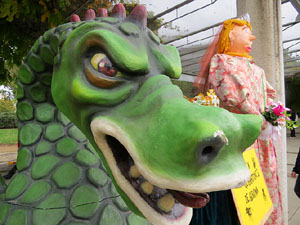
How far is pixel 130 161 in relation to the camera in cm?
55

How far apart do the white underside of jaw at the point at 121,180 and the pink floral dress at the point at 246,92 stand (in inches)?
41.0

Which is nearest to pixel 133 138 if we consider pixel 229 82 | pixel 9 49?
pixel 229 82

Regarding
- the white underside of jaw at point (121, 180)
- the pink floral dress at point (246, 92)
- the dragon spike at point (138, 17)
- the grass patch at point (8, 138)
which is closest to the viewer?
the white underside of jaw at point (121, 180)

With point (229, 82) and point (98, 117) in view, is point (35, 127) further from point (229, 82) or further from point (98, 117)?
point (229, 82)

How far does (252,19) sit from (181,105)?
1.94m

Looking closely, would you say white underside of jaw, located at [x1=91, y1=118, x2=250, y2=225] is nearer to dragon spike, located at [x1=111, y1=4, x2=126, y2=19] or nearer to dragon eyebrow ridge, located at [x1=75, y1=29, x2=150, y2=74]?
dragon eyebrow ridge, located at [x1=75, y1=29, x2=150, y2=74]

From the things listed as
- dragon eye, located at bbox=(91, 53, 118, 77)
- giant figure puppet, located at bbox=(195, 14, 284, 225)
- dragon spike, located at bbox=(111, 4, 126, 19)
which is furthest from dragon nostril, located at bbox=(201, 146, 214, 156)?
giant figure puppet, located at bbox=(195, 14, 284, 225)

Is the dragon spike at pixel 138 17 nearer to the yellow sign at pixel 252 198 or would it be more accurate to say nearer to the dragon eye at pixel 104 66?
the dragon eye at pixel 104 66

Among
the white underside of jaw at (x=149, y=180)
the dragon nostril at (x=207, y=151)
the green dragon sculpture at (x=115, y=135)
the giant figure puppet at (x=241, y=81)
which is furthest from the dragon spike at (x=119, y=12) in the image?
the giant figure puppet at (x=241, y=81)

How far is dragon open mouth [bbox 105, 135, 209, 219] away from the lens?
0.49m

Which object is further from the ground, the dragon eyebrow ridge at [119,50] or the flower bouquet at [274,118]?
the dragon eyebrow ridge at [119,50]

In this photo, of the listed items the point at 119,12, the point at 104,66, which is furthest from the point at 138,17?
the point at 104,66

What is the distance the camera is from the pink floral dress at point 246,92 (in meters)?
1.44

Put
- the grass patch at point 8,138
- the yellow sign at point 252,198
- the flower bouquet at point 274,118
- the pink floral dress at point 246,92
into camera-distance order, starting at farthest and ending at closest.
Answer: the grass patch at point 8,138 → the flower bouquet at point 274,118 → the pink floral dress at point 246,92 → the yellow sign at point 252,198
